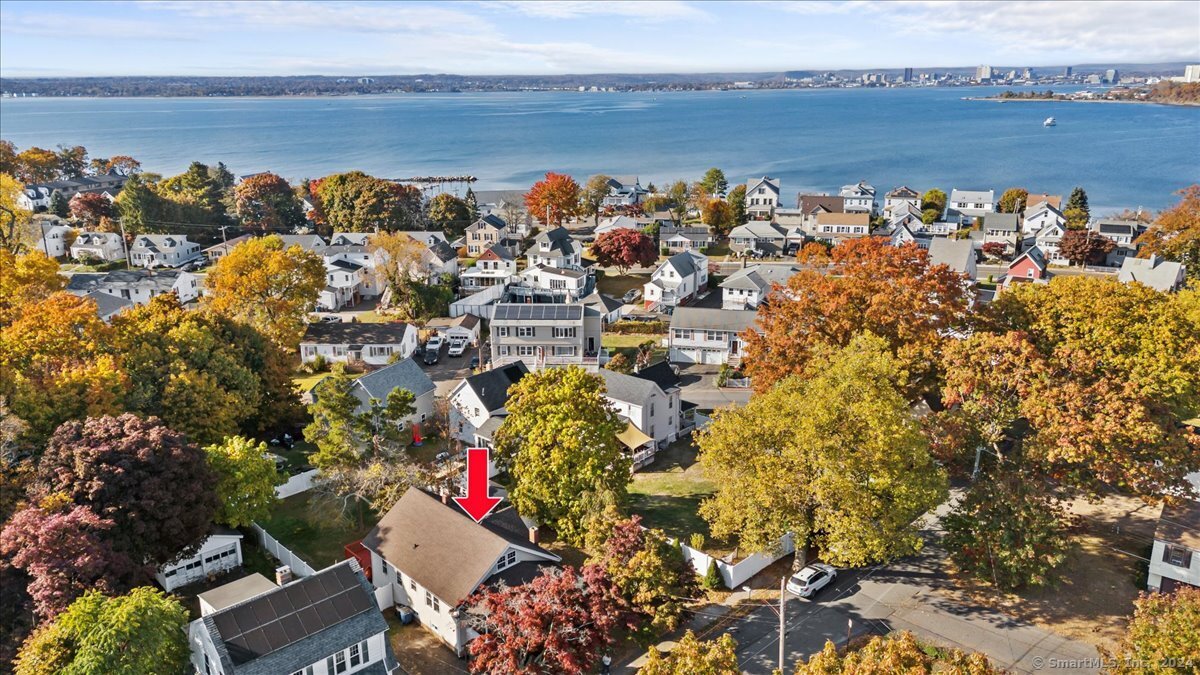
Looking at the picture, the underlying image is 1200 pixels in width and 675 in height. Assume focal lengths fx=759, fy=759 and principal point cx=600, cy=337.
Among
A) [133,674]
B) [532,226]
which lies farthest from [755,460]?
[532,226]

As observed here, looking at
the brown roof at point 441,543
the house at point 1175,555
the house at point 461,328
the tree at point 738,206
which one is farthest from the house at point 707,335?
the tree at point 738,206

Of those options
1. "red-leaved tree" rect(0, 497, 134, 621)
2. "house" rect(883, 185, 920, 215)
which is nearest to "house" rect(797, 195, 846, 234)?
"house" rect(883, 185, 920, 215)

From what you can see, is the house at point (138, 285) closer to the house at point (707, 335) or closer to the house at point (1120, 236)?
the house at point (707, 335)

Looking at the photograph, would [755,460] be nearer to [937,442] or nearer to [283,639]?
[937,442]

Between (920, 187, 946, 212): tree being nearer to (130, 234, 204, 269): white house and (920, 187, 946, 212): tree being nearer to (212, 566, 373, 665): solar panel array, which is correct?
(130, 234, 204, 269): white house

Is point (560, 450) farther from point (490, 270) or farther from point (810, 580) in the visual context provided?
point (490, 270)

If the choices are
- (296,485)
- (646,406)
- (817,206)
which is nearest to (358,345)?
(296,485)
